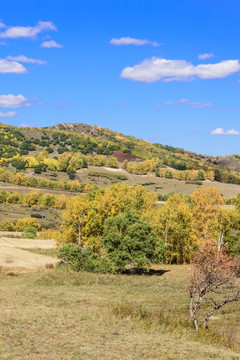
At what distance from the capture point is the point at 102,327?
23.9m

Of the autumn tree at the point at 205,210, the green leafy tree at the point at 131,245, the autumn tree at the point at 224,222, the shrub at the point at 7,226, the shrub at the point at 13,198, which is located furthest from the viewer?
the shrub at the point at 13,198

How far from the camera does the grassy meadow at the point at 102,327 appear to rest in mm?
19172

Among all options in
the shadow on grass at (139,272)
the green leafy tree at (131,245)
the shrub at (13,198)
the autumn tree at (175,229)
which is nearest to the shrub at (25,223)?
the shrub at (13,198)

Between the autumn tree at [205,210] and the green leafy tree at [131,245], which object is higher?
the autumn tree at [205,210]

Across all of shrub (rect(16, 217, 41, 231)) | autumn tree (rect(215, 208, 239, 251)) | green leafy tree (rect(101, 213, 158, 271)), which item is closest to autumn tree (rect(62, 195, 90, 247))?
green leafy tree (rect(101, 213, 158, 271))

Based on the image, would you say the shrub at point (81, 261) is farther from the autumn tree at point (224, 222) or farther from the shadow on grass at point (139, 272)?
the autumn tree at point (224, 222)

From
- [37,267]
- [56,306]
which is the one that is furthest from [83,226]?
[56,306]

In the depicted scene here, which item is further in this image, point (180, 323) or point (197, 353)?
point (180, 323)

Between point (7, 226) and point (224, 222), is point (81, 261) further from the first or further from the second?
point (7, 226)

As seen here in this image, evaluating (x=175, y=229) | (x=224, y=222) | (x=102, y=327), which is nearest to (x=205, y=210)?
(x=224, y=222)

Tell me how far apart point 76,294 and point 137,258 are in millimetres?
20834

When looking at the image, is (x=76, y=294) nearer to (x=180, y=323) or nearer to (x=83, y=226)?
(x=180, y=323)

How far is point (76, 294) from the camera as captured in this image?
38.1 m

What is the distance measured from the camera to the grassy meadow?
19.2 meters
